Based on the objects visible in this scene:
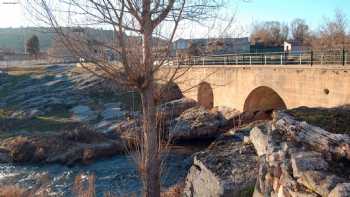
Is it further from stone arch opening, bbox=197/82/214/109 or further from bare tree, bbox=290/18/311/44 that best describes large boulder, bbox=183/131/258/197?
bare tree, bbox=290/18/311/44

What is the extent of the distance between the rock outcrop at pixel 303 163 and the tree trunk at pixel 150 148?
6.60 feet

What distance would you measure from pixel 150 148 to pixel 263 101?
67.6ft

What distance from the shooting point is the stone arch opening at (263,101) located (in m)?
26.6

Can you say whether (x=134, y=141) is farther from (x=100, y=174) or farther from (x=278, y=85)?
(x=278, y=85)

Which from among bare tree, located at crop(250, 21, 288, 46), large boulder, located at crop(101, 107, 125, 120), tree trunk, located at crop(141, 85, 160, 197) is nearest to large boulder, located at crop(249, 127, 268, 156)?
tree trunk, located at crop(141, 85, 160, 197)

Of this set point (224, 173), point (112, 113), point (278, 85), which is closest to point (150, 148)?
point (224, 173)

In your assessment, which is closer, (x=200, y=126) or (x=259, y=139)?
(x=259, y=139)

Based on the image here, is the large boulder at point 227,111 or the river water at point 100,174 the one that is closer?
the river water at point 100,174

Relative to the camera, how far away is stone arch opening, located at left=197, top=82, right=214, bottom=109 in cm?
3531

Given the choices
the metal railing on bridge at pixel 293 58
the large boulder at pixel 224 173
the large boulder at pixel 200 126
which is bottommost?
the large boulder at pixel 200 126

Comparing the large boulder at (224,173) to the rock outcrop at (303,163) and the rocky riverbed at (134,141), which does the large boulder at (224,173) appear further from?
the rock outcrop at (303,163)

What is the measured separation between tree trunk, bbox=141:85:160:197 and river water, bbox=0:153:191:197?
888 cm

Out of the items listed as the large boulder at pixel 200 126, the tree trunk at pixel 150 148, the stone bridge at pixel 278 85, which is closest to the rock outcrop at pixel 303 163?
the tree trunk at pixel 150 148

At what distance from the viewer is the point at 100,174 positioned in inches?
848
